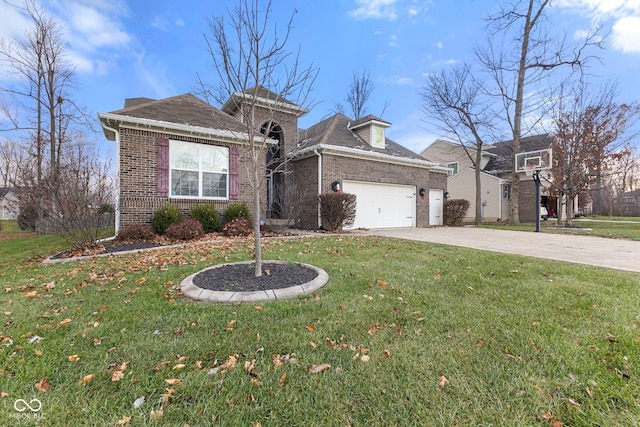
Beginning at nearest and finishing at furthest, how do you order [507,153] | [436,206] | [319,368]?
[319,368] → [436,206] → [507,153]

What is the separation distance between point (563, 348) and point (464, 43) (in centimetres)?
1846

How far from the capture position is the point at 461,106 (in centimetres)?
1720

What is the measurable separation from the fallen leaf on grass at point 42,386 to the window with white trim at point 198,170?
7948 millimetres

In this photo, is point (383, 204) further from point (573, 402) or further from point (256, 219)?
point (573, 402)

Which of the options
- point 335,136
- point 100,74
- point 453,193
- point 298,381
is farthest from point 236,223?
point 453,193

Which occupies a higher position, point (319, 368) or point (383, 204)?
point (383, 204)

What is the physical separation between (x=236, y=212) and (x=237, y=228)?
75 cm

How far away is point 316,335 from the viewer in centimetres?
246

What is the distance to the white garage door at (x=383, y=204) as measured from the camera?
1242 centimetres

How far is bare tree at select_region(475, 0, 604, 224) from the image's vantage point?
14.0 meters

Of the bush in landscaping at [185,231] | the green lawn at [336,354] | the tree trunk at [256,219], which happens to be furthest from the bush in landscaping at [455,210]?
the tree trunk at [256,219]

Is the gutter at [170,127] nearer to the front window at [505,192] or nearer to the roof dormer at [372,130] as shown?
the roof dormer at [372,130]

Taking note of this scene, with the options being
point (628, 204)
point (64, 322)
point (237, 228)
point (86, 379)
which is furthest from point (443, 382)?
point (628, 204)

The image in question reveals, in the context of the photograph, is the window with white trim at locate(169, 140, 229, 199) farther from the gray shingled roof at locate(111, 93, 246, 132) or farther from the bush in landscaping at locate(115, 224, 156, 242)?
the bush in landscaping at locate(115, 224, 156, 242)
